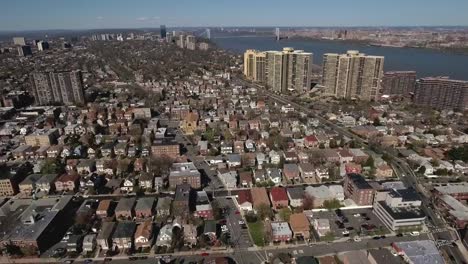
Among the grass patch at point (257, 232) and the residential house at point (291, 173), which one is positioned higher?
the residential house at point (291, 173)

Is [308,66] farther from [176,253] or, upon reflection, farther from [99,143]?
[176,253]

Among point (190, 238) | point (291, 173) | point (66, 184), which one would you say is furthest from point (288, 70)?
point (190, 238)

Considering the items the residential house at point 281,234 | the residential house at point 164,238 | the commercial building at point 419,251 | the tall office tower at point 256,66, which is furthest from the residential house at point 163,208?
the tall office tower at point 256,66

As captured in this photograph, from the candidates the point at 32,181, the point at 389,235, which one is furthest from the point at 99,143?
the point at 389,235

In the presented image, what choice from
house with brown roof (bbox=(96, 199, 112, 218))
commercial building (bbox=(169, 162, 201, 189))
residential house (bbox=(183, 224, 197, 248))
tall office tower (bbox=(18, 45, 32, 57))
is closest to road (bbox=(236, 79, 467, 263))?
residential house (bbox=(183, 224, 197, 248))

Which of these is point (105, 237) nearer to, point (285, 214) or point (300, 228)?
point (285, 214)

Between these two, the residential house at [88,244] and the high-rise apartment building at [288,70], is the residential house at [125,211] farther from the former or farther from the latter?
the high-rise apartment building at [288,70]

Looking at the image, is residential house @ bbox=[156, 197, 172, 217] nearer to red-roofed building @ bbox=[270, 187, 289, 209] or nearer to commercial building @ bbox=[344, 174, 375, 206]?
red-roofed building @ bbox=[270, 187, 289, 209]
